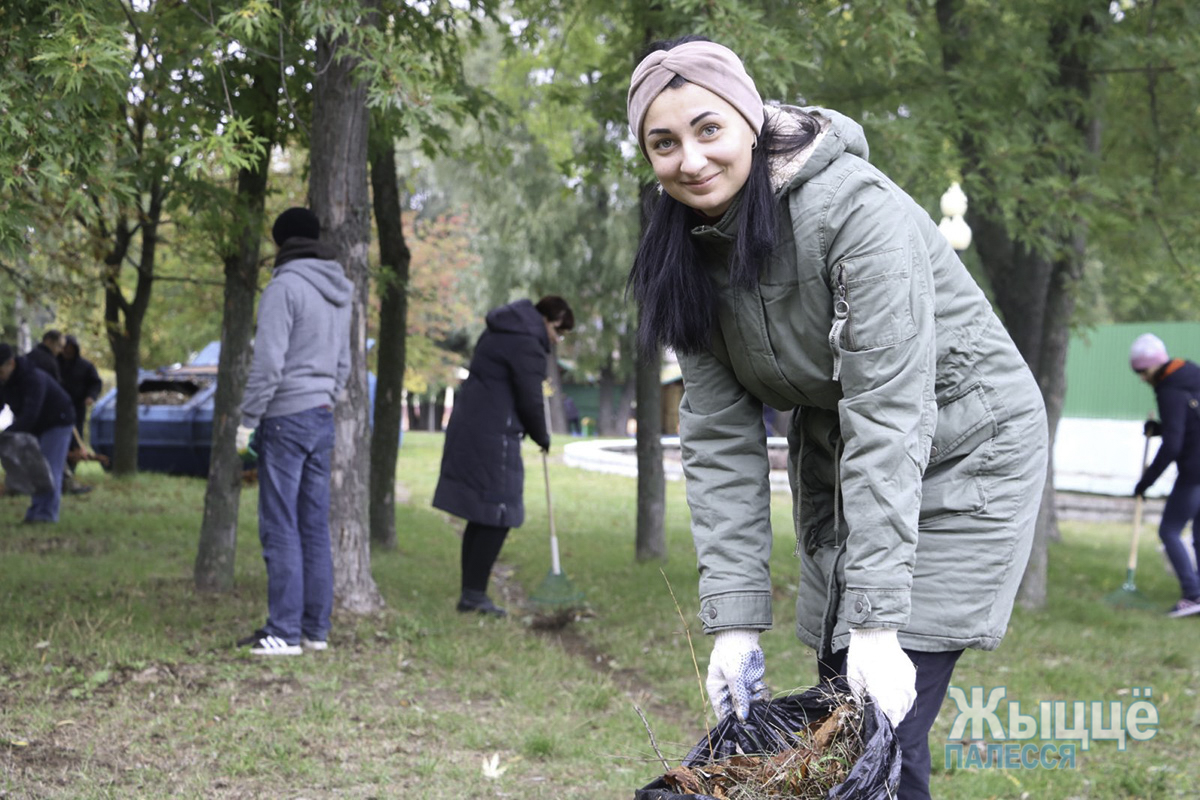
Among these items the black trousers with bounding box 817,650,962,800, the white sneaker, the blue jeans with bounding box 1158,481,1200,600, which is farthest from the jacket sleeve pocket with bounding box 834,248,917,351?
the blue jeans with bounding box 1158,481,1200,600

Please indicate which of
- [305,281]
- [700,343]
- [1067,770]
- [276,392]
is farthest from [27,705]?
[1067,770]

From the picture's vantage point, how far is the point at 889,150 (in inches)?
282

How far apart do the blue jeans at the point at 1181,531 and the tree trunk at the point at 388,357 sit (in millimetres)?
6226

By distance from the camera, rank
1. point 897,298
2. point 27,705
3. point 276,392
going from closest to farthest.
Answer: point 897,298
point 27,705
point 276,392

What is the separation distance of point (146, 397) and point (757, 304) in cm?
1615

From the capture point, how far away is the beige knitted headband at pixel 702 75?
2252mm

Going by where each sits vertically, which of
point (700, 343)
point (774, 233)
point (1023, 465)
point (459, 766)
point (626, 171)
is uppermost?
point (626, 171)

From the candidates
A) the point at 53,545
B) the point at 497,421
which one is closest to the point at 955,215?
the point at 497,421

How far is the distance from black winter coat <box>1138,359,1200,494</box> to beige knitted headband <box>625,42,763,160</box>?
7.76 metres

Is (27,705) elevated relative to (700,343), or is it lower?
lower

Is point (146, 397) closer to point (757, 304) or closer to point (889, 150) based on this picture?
point (889, 150)

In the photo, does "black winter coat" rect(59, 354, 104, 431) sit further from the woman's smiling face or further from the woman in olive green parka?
the woman's smiling face

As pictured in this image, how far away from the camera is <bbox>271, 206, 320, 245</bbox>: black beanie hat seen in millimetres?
5984

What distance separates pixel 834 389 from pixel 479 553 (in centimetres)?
505
